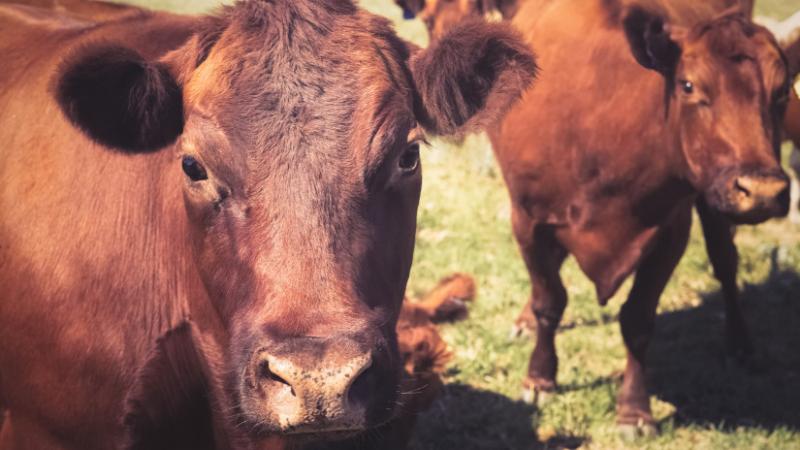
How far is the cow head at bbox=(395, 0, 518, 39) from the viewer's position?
23.9 feet

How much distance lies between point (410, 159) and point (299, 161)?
0.47 m

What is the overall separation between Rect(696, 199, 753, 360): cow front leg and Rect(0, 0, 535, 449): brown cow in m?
3.78

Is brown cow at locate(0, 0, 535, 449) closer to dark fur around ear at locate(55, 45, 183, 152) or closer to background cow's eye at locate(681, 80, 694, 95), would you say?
dark fur around ear at locate(55, 45, 183, 152)

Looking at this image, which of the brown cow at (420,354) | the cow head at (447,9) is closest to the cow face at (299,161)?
the brown cow at (420,354)

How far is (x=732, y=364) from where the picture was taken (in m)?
6.10

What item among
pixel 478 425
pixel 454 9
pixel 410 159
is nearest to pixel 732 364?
pixel 478 425

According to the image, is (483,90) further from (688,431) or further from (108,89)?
(688,431)

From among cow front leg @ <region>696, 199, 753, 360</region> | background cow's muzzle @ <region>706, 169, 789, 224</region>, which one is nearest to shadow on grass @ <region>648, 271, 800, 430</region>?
cow front leg @ <region>696, 199, 753, 360</region>

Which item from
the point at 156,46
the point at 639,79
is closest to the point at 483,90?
the point at 156,46

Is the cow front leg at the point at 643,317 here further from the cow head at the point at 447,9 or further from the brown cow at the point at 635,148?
the cow head at the point at 447,9

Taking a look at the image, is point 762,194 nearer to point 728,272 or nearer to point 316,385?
point 728,272

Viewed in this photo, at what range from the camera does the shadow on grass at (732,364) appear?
5.43 metres

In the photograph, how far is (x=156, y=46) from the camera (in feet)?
11.1

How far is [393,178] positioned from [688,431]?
3342mm
